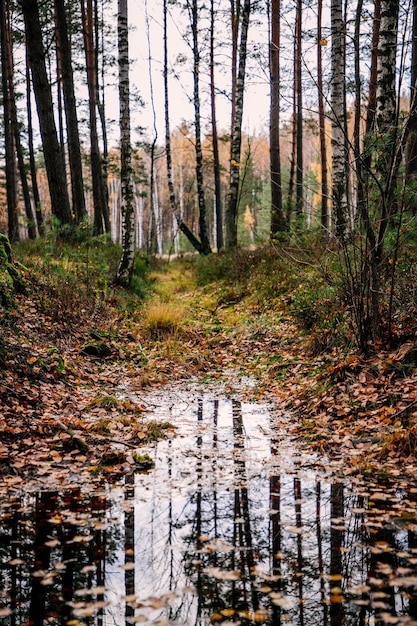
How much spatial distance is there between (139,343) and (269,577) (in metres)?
6.47

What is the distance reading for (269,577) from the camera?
9.04ft

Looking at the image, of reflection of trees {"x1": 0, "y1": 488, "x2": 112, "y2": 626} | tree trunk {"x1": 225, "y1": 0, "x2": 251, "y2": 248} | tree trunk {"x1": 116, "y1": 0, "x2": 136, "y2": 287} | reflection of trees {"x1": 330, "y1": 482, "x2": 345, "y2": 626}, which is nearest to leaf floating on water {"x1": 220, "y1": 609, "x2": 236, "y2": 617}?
reflection of trees {"x1": 330, "y1": 482, "x2": 345, "y2": 626}

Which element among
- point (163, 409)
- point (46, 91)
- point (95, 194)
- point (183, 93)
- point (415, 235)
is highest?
point (183, 93)

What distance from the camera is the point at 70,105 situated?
1423 cm

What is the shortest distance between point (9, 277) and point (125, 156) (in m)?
4.48

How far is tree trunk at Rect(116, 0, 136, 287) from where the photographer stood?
10.8 m

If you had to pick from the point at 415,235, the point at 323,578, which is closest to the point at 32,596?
the point at 323,578

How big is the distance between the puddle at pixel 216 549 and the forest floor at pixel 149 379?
1.58 feet

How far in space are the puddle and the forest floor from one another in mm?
480

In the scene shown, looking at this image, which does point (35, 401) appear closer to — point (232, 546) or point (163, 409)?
point (163, 409)

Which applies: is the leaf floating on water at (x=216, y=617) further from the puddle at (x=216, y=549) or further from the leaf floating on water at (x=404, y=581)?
the leaf floating on water at (x=404, y=581)

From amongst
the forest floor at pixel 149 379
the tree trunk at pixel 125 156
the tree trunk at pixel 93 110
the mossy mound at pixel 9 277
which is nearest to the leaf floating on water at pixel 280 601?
the forest floor at pixel 149 379

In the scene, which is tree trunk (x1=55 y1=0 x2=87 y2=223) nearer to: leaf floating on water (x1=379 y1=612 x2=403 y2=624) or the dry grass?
the dry grass

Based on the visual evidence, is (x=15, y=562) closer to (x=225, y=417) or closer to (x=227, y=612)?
(x=227, y=612)
